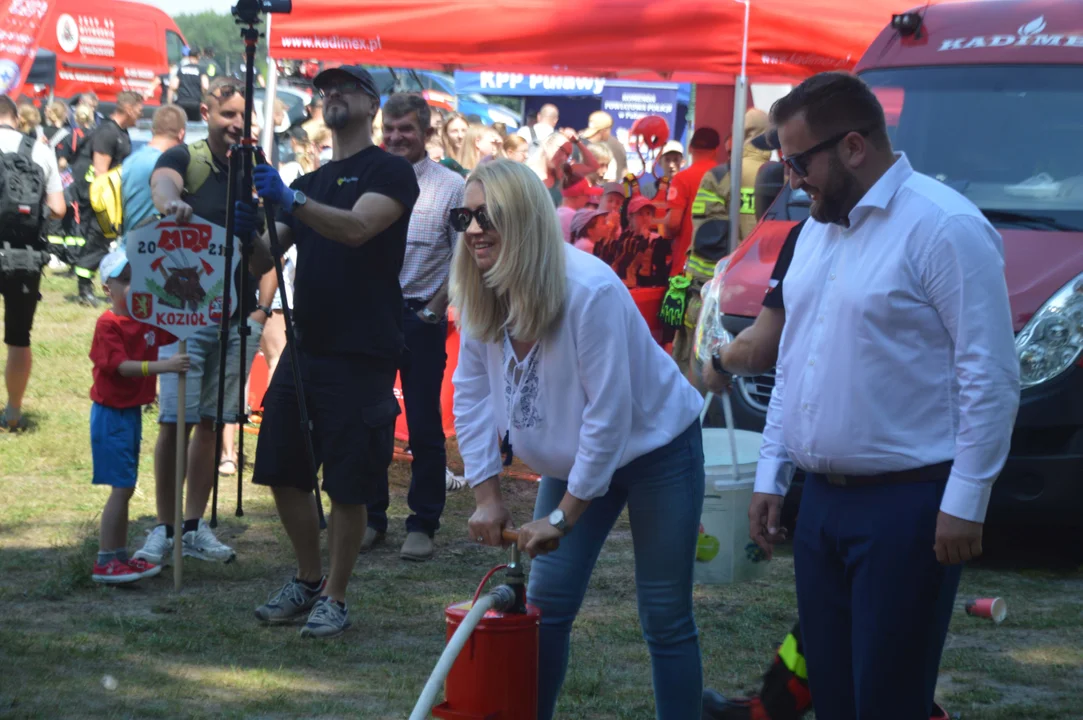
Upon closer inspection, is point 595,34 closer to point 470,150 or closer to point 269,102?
point 470,150

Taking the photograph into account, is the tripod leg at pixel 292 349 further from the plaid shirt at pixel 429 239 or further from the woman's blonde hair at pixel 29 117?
the woman's blonde hair at pixel 29 117

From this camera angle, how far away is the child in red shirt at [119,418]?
5855 millimetres

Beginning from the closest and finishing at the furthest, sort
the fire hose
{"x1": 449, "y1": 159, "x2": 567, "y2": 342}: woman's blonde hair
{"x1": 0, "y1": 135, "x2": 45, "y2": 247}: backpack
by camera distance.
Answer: the fire hose → {"x1": 449, "y1": 159, "x2": 567, "y2": 342}: woman's blonde hair → {"x1": 0, "y1": 135, "x2": 45, "y2": 247}: backpack

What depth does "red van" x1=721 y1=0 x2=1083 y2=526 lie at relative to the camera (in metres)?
5.91

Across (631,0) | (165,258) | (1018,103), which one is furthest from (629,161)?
(165,258)

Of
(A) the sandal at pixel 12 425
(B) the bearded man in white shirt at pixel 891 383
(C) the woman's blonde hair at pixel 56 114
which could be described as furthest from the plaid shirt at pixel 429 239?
(C) the woman's blonde hair at pixel 56 114

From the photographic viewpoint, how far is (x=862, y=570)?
9.41 ft

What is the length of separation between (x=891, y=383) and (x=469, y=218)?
119 centimetres

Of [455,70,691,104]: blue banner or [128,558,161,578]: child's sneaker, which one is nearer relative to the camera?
[128,558,161,578]: child's sneaker

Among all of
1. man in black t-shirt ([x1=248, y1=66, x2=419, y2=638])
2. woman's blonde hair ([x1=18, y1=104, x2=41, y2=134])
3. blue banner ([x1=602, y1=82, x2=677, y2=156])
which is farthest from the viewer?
blue banner ([x1=602, y1=82, x2=677, y2=156])

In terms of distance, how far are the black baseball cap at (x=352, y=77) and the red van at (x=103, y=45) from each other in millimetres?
23460

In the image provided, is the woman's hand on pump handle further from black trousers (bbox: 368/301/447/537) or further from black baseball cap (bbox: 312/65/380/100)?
black trousers (bbox: 368/301/447/537)

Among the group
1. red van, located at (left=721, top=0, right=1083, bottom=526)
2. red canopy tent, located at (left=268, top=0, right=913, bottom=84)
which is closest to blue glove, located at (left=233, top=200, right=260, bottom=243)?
red van, located at (left=721, top=0, right=1083, bottom=526)

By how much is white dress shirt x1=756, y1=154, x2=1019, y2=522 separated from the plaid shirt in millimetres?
3934
